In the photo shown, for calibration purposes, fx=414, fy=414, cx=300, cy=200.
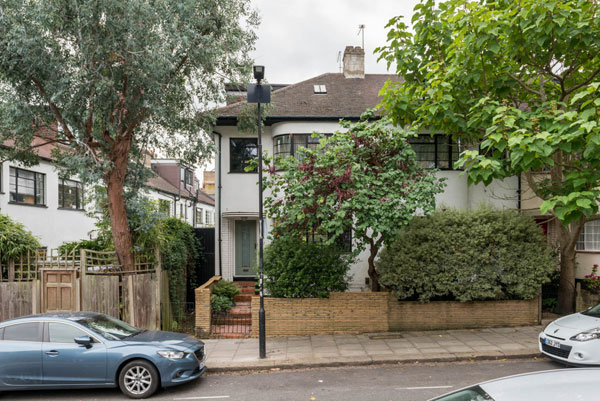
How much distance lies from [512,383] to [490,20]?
823 centimetres

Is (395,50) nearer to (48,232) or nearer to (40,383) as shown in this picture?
(40,383)

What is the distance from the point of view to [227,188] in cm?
1530

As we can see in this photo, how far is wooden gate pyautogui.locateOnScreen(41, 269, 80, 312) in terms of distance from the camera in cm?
1055

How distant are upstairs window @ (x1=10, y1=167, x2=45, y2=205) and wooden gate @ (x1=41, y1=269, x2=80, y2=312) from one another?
8.89 meters

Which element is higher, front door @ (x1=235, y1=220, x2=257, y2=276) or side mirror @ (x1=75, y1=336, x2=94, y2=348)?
front door @ (x1=235, y1=220, x2=257, y2=276)

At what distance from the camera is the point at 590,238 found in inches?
557

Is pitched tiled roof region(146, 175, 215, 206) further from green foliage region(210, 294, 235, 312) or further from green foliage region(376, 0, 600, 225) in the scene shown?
green foliage region(376, 0, 600, 225)

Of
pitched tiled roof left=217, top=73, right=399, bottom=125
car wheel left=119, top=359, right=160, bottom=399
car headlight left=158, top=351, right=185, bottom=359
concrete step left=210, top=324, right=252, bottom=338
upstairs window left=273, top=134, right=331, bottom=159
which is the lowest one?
concrete step left=210, top=324, right=252, bottom=338

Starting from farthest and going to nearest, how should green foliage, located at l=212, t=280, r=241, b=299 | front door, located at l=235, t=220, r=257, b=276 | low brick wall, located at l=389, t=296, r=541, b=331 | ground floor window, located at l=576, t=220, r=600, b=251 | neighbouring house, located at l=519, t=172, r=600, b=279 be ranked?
1. front door, located at l=235, t=220, r=257, b=276
2. ground floor window, located at l=576, t=220, r=600, b=251
3. neighbouring house, located at l=519, t=172, r=600, b=279
4. green foliage, located at l=212, t=280, r=241, b=299
5. low brick wall, located at l=389, t=296, r=541, b=331

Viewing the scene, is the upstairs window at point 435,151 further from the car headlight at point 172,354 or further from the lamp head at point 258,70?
the car headlight at point 172,354

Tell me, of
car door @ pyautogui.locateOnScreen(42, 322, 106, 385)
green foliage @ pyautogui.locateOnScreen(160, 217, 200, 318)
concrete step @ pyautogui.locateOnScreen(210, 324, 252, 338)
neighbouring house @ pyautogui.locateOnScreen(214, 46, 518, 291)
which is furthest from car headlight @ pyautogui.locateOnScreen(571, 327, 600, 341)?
green foliage @ pyautogui.locateOnScreen(160, 217, 200, 318)

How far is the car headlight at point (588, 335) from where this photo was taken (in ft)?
24.8

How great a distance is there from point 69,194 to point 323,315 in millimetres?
16512

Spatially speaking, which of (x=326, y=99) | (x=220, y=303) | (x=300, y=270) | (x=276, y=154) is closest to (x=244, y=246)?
(x=220, y=303)
